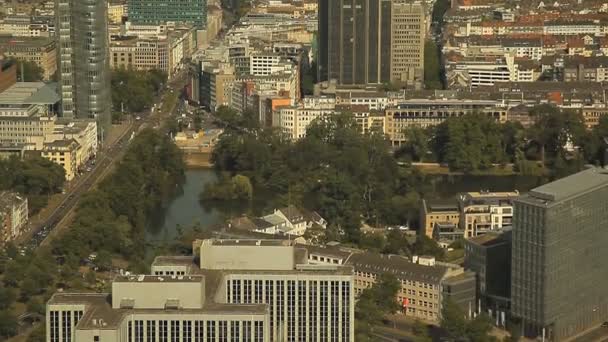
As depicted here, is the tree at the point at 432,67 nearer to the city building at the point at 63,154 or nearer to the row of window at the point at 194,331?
the city building at the point at 63,154

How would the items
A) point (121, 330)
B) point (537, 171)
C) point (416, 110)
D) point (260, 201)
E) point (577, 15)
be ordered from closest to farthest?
1. point (121, 330)
2. point (260, 201)
3. point (537, 171)
4. point (416, 110)
5. point (577, 15)

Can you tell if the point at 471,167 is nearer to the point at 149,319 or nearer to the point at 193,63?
the point at 193,63

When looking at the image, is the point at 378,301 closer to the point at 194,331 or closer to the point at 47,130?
the point at 194,331

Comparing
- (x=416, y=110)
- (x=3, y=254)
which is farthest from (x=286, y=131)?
(x=3, y=254)

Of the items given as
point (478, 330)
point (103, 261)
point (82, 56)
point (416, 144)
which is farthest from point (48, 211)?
point (478, 330)

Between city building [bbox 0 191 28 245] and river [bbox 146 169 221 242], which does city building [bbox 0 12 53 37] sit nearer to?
river [bbox 146 169 221 242]

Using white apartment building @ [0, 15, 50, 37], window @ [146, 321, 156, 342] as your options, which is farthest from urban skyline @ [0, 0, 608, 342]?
white apartment building @ [0, 15, 50, 37]

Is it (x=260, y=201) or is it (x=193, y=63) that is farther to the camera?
(x=193, y=63)
